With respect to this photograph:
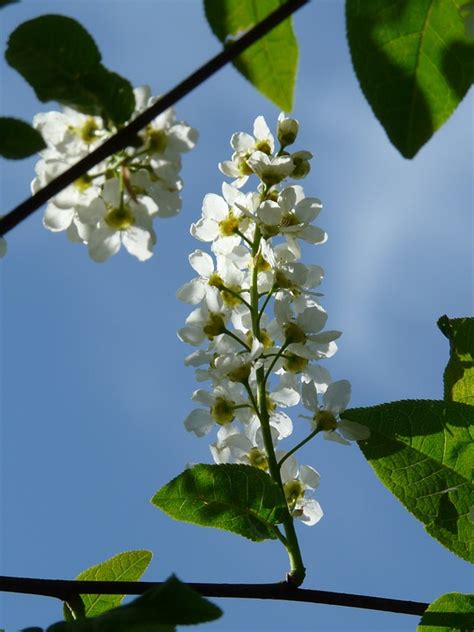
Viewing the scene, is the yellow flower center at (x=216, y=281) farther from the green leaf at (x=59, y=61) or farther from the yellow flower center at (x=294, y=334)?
the green leaf at (x=59, y=61)


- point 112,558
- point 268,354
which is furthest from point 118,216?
point 112,558

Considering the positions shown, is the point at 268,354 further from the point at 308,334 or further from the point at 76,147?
the point at 76,147

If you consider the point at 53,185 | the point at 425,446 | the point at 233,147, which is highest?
the point at 233,147

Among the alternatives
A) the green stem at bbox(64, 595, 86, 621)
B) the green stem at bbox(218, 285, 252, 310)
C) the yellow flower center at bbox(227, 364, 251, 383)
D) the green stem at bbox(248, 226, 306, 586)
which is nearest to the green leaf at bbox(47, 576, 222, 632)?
the green stem at bbox(64, 595, 86, 621)

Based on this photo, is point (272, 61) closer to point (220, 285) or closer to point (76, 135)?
point (76, 135)

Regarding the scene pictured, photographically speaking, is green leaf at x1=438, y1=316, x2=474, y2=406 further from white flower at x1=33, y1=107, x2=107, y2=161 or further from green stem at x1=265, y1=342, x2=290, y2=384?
white flower at x1=33, y1=107, x2=107, y2=161

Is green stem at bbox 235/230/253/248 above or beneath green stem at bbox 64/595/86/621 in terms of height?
above

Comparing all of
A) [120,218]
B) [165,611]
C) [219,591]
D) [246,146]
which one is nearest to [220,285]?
[246,146]
